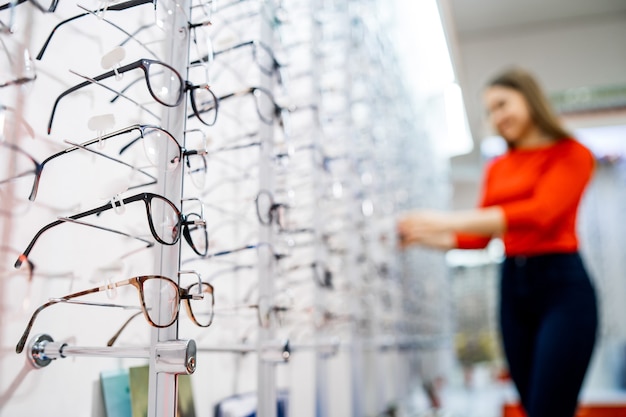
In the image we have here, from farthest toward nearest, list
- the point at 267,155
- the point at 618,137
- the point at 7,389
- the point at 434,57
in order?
the point at 618,137 < the point at 434,57 < the point at 267,155 < the point at 7,389

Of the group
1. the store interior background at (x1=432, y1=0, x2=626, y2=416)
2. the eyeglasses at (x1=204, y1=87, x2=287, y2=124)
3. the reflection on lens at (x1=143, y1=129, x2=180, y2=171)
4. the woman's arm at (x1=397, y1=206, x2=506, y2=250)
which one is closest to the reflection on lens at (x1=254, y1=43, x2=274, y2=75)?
the eyeglasses at (x1=204, y1=87, x2=287, y2=124)

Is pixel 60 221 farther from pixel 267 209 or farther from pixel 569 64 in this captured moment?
pixel 569 64

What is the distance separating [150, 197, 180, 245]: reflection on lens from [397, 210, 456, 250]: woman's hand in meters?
1.14

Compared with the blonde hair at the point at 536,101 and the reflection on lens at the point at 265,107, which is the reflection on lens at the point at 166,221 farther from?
the blonde hair at the point at 536,101

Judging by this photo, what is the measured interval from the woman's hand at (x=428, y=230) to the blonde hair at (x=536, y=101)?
1.14 ft

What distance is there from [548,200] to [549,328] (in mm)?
312

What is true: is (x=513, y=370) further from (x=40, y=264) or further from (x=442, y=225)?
(x=40, y=264)

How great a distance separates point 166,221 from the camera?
0.62 m

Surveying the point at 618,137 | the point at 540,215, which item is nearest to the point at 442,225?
the point at 540,215

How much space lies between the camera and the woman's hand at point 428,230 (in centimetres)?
168

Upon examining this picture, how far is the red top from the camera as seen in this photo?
58.0 inches

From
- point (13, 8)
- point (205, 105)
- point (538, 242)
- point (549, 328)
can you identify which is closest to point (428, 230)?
point (538, 242)

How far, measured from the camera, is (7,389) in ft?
2.03

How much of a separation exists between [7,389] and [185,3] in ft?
1.53
